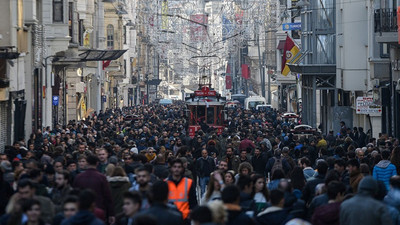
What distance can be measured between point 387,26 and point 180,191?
63.8ft

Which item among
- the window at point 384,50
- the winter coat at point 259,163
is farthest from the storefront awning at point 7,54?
the window at point 384,50

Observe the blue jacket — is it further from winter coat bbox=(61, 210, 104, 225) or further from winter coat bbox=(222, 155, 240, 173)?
winter coat bbox=(61, 210, 104, 225)

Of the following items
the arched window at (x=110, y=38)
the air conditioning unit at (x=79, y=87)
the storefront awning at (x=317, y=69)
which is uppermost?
the arched window at (x=110, y=38)

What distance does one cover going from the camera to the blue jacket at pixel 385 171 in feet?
52.4

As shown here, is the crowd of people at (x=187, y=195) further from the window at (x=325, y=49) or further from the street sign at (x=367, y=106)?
the window at (x=325, y=49)

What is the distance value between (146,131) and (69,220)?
81.0 ft

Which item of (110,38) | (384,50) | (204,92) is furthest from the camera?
(110,38)

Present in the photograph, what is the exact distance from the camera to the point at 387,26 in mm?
31344

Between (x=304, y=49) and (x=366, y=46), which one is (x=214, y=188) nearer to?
(x=366, y=46)

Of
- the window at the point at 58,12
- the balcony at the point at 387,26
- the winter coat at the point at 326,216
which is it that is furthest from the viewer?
the window at the point at 58,12

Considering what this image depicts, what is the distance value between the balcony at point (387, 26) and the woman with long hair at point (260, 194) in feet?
62.6

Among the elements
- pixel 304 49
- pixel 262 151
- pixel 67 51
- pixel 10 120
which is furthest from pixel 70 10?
pixel 262 151

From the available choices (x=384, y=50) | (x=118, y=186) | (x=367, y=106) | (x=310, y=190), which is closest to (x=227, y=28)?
(x=384, y=50)

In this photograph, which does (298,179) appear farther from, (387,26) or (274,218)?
(387,26)
